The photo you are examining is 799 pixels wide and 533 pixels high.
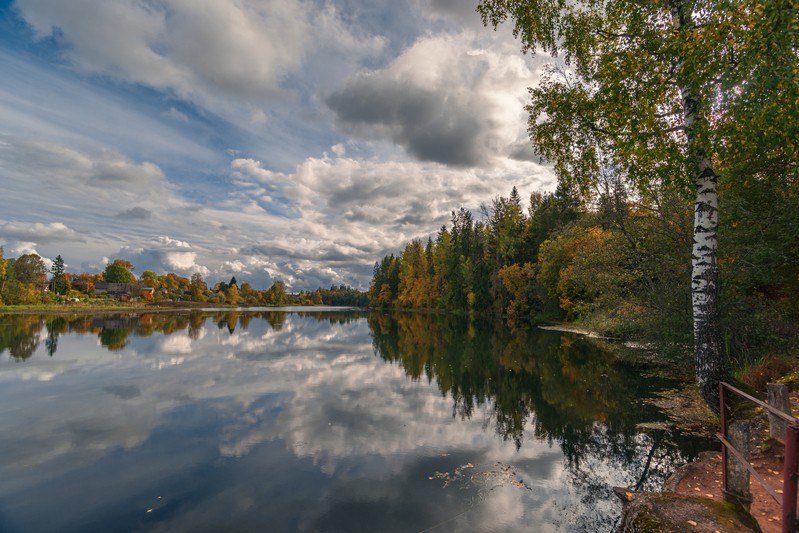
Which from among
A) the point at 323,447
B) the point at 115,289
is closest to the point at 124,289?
the point at 115,289

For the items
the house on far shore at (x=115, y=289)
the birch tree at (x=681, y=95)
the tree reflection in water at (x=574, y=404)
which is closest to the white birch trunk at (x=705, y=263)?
the birch tree at (x=681, y=95)

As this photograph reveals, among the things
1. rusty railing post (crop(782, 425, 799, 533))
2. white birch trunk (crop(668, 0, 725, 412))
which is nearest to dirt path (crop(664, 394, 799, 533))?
white birch trunk (crop(668, 0, 725, 412))

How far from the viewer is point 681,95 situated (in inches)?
325

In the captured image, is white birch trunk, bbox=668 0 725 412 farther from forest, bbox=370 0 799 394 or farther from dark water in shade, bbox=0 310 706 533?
dark water in shade, bbox=0 310 706 533

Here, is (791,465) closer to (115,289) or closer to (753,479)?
(753,479)

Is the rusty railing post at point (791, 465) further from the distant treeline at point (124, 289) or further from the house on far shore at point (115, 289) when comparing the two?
the house on far shore at point (115, 289)

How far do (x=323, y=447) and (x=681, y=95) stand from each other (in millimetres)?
11414

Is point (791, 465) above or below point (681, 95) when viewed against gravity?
below

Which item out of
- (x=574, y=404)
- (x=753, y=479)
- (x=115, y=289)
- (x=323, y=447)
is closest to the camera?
(x=753, y=479)

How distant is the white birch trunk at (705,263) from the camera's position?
7598 mm

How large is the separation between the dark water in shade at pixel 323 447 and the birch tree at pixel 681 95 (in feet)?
12.4

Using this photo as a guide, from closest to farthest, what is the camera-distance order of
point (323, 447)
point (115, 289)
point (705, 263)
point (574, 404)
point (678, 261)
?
point (705, 263)
point (323, 447)
point (574, 404)
point (678, 261)
point (115, 289)

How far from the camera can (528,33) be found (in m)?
10.1

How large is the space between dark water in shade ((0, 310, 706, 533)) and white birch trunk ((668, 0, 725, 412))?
7.68ft
